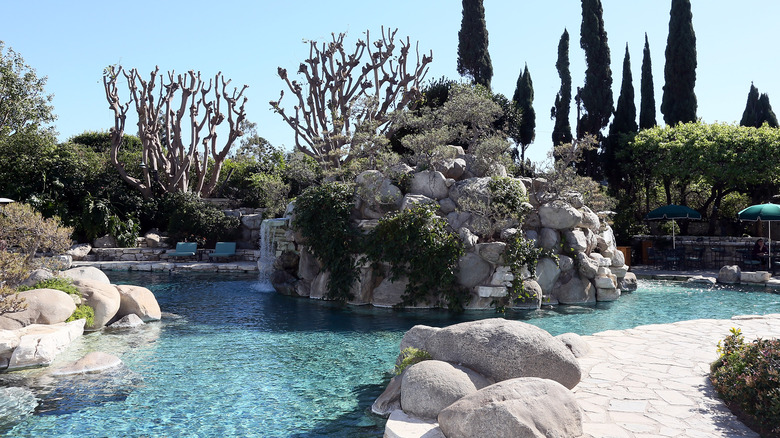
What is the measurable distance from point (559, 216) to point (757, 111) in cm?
3083

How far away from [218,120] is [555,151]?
18.9 meters

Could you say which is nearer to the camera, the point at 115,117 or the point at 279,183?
the point at 279,183

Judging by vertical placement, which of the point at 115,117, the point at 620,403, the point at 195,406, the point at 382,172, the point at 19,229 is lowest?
the point at 195,406

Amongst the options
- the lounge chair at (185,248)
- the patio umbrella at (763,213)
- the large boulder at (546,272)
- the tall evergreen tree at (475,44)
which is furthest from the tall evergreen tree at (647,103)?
the lounge chair at (185,248)

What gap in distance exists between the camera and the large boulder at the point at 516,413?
449 cm

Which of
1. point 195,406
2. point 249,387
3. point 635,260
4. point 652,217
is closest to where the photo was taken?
point 195,406

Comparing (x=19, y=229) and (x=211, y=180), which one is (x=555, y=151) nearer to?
(x=19, y=229)

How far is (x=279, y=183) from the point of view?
21.2 metres

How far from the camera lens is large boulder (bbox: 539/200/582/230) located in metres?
14.1

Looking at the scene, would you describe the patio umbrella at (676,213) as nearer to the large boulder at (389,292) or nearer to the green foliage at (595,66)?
the green foliage at (595,66)

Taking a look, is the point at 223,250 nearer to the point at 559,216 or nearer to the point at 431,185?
the point at 431,185

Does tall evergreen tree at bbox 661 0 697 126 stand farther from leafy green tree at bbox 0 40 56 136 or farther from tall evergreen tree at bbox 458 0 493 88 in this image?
leafy green tree at bbox 0 40 56 136

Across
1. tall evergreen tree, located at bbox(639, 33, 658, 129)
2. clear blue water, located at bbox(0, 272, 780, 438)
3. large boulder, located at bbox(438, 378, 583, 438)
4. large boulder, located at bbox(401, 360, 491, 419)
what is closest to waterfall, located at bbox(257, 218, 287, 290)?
clear blue water, located at bbox(0, 272, 780, 438)

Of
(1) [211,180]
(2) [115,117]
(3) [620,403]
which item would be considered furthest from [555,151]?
(2) [115,117]
